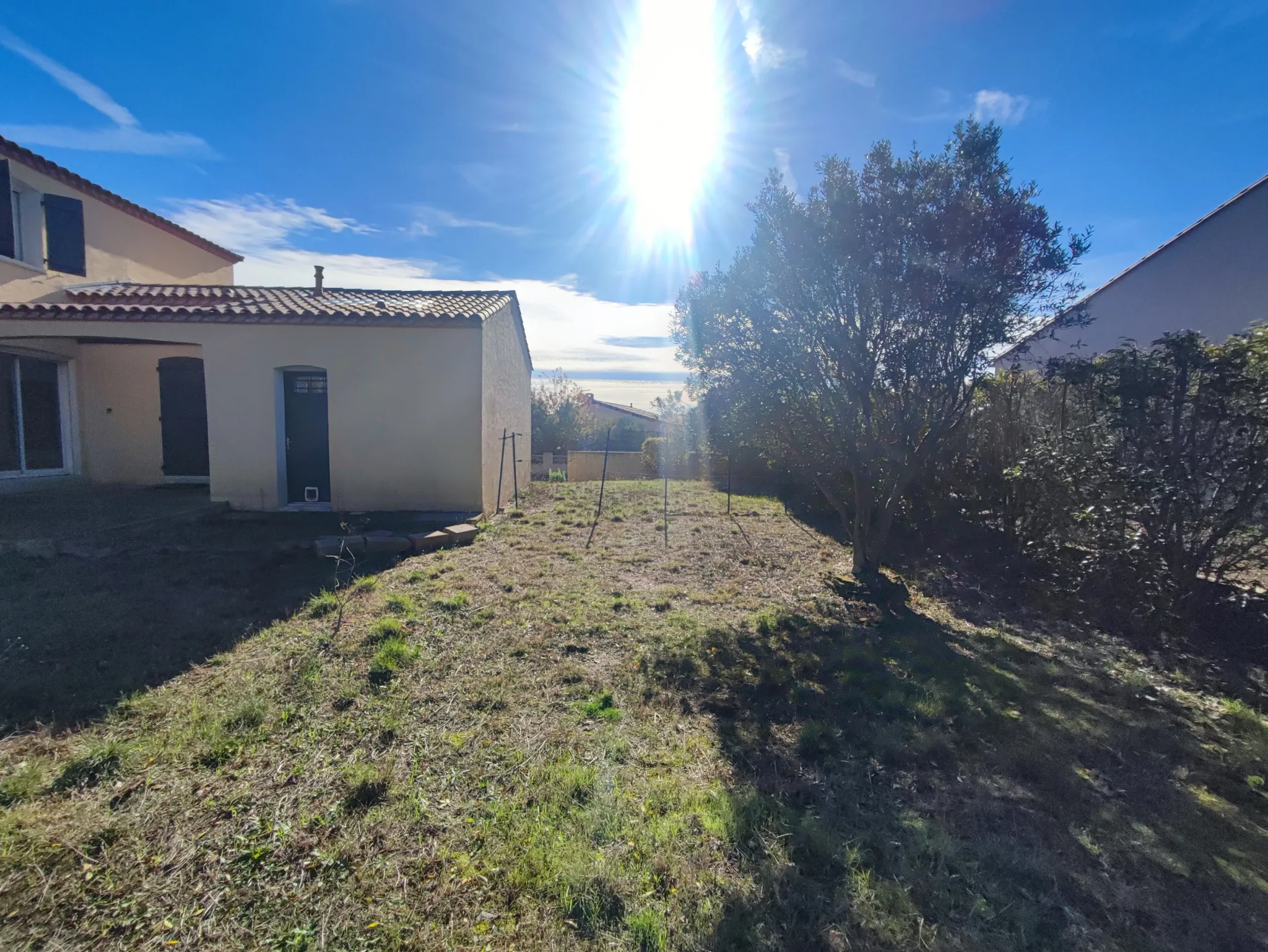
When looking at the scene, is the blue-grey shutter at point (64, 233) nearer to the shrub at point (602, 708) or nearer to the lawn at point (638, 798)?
the lawn at point (638, 798)

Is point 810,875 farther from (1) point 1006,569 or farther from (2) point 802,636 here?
(1) point 1006,569

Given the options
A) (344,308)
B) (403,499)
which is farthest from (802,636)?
(344,308)

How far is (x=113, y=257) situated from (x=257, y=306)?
507cm

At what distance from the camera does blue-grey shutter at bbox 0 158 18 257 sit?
8.97m

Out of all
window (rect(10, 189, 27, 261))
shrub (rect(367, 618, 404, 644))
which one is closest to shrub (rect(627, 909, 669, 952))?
shrub (rect(367, 618, 404, 644))

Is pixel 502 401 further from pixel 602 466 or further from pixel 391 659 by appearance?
pixel 602 466

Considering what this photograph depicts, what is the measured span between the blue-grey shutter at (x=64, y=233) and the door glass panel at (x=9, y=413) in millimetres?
1989

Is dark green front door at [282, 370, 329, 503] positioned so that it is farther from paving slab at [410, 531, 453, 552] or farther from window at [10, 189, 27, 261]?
window at [10, 189, 27, 261]

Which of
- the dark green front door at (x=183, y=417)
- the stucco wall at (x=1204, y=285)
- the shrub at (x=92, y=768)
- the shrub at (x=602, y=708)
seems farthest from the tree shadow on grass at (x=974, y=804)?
the dark green front door at (x=183, y=417)

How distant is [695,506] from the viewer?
12344 mm

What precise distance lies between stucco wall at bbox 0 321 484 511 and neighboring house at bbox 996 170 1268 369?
790 centimetres

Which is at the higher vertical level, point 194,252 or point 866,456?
point 194,252

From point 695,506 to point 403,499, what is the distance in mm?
6059

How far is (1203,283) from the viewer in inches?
368
